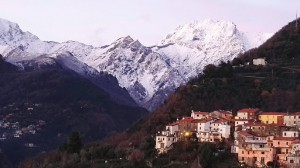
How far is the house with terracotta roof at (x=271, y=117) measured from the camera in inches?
3167

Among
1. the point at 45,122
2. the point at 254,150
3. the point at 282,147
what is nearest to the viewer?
the point at 254,150

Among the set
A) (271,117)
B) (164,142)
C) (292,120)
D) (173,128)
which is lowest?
(164,142)

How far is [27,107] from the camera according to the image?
18762 cm

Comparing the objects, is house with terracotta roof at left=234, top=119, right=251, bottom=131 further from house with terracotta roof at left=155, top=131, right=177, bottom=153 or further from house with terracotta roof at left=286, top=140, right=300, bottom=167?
house with terracotta roof at left=286, top=140, right=300, bottom=167

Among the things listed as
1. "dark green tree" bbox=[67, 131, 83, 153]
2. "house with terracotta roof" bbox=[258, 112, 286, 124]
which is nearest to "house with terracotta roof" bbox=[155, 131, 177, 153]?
"house with terracotta roof" bbox=[258, 112, 286, 124]

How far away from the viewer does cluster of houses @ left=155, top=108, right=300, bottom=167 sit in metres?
71.6

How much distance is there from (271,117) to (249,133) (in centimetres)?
691

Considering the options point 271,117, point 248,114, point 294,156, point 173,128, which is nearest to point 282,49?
point 248,114

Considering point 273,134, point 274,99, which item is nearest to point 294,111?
point 274,99

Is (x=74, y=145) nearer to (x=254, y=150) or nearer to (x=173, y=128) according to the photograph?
(x=173, y=128)

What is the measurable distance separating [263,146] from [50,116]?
379 ft

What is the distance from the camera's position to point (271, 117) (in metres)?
81.2

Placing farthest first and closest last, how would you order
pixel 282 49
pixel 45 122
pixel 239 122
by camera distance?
1. pixel 45 122
2. pixel 282 49
3. pixel 239 122

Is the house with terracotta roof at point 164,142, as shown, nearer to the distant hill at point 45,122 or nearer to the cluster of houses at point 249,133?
the cluster of houses at point 249,133
